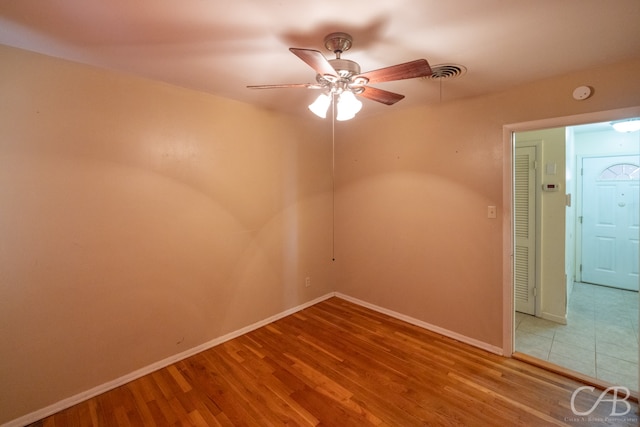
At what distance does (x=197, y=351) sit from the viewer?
8.63 ft

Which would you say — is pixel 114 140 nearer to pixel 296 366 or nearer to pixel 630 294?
pixel 296 366

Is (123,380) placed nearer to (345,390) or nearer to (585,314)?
(345,390)

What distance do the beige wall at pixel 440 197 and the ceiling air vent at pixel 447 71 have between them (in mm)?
621

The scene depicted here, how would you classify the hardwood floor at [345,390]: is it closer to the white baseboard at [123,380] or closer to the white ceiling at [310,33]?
the white baseboard at [123,380]

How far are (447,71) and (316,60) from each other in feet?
4.11

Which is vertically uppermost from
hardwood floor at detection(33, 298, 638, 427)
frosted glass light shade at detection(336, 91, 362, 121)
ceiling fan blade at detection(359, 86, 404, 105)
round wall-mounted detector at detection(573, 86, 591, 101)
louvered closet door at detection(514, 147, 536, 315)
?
round wall-mounted detector at detection(573, 86, 591, 101)

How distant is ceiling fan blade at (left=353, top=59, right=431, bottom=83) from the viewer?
55.0 inches

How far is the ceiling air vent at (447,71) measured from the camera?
202cm

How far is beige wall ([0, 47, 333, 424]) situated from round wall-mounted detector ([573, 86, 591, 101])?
265 centimetres

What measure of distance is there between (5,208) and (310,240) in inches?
106

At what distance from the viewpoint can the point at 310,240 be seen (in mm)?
3646

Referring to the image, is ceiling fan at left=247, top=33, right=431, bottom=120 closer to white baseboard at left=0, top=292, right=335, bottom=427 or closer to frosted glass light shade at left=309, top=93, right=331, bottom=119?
frosted glass light shade at left=309, top=93, right=331, bottom=119

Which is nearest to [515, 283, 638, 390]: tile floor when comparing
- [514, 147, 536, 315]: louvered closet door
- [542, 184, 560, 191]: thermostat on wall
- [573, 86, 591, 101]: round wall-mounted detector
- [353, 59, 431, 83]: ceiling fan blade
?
[514, 147, 536, 315]: louvered closet door

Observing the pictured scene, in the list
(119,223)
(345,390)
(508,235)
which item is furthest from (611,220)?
(119,223)
